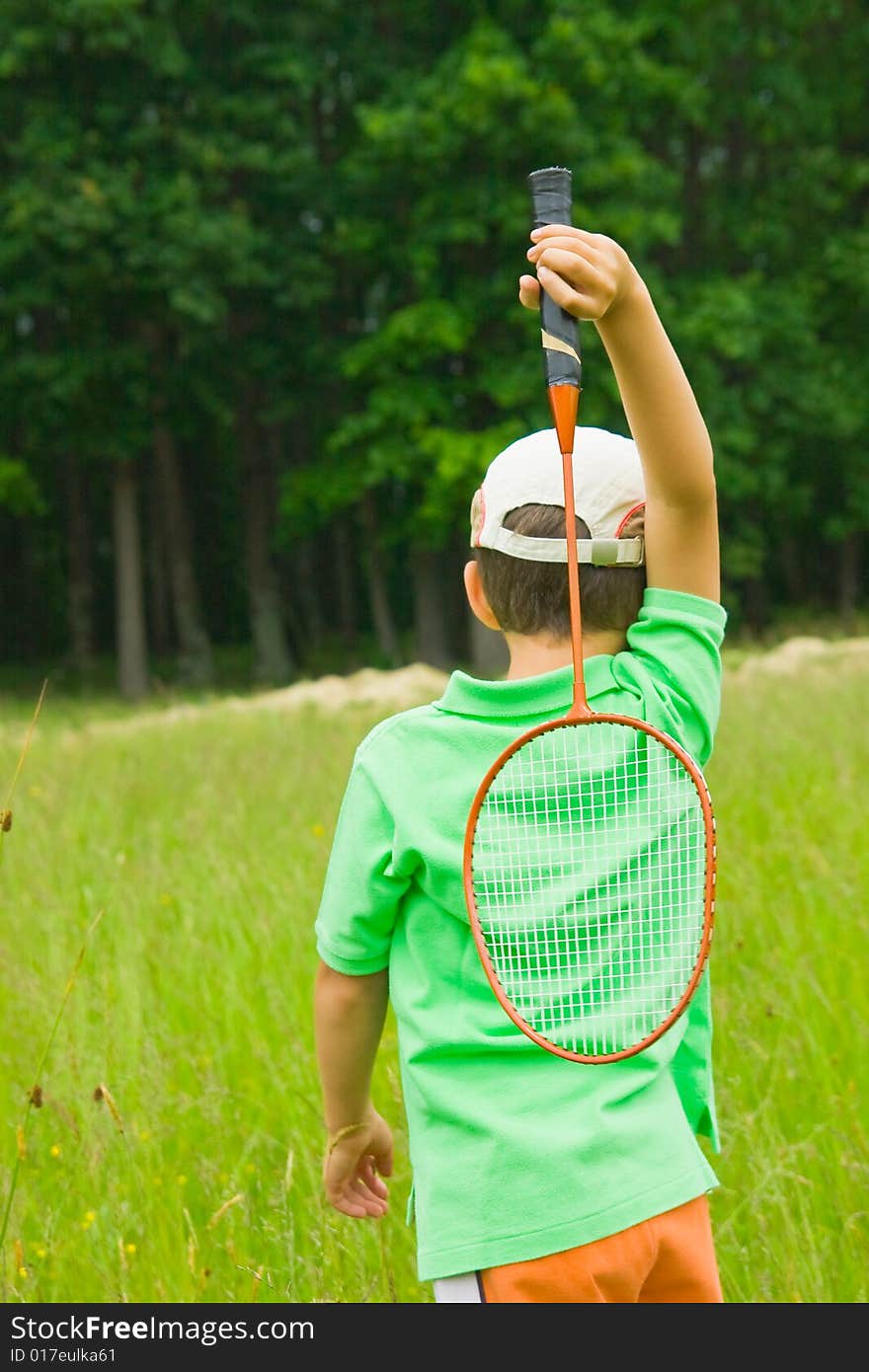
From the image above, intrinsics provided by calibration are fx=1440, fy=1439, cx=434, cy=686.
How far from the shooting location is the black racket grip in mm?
1613

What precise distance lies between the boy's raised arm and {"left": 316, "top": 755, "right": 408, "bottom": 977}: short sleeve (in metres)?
0.47

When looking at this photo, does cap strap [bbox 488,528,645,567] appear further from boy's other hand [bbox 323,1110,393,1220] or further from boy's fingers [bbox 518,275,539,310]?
boy's other hand [bbox 323,1110,393,1220]

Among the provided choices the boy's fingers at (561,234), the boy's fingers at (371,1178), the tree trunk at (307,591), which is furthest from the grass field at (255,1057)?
the tree trunk at (307,591)

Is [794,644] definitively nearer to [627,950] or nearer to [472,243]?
[472,243]

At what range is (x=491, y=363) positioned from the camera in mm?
22781

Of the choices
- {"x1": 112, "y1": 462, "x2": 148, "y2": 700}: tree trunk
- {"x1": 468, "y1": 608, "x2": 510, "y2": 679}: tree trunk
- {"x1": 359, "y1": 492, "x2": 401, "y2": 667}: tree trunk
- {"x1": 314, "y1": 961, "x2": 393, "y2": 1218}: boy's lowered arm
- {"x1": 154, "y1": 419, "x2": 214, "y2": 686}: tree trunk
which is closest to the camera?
{"x1": 314, "y1": 961, "x2": 393, "y2": 1218}: boy's lowered arm

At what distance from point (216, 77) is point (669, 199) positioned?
8.12 m

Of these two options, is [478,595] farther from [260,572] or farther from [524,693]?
[260,572]

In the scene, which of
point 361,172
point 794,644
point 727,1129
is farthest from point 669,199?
point 727,1129

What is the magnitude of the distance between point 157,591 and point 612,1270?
35.9 m

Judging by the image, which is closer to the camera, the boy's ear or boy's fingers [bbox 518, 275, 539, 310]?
boy's fingers [bbox 518, 275, 539, 310]

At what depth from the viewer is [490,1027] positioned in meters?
1.70
